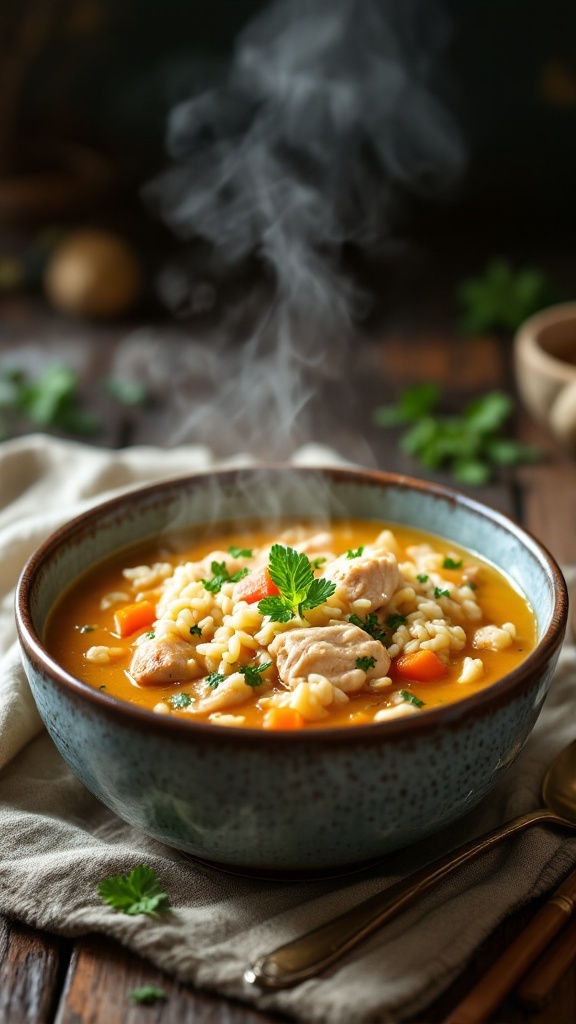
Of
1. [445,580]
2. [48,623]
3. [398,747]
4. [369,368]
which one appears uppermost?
[398,747]

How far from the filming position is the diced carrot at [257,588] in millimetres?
3053

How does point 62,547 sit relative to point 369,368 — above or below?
above

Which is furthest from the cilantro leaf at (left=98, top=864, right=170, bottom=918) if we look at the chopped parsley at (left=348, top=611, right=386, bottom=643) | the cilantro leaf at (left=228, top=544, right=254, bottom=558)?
the cilantro leaf at (left=228, top=544, right=254, bottom=558)

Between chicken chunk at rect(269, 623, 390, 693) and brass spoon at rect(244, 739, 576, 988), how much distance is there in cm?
Result: 46

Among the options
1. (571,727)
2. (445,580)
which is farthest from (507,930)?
(445,580)

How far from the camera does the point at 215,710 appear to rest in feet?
8.82

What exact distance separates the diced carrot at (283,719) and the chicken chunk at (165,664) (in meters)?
0.29

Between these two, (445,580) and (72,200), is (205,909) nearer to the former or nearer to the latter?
(445,580)

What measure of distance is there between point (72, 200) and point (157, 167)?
943 mm

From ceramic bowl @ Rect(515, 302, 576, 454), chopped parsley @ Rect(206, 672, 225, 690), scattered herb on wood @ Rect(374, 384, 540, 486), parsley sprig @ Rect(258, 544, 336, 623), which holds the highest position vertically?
parsley sprig @ Rect(258, 544, 336, 623)

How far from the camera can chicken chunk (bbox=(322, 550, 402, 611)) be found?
116 inches

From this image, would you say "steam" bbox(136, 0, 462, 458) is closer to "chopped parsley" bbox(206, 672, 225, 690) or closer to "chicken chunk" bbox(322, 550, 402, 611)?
"chicken chunk" bbox(322, 550, 402, 611)

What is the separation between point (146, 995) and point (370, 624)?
1051 mm

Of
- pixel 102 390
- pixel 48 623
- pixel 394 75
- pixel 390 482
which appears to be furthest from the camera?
pixel 394 75
